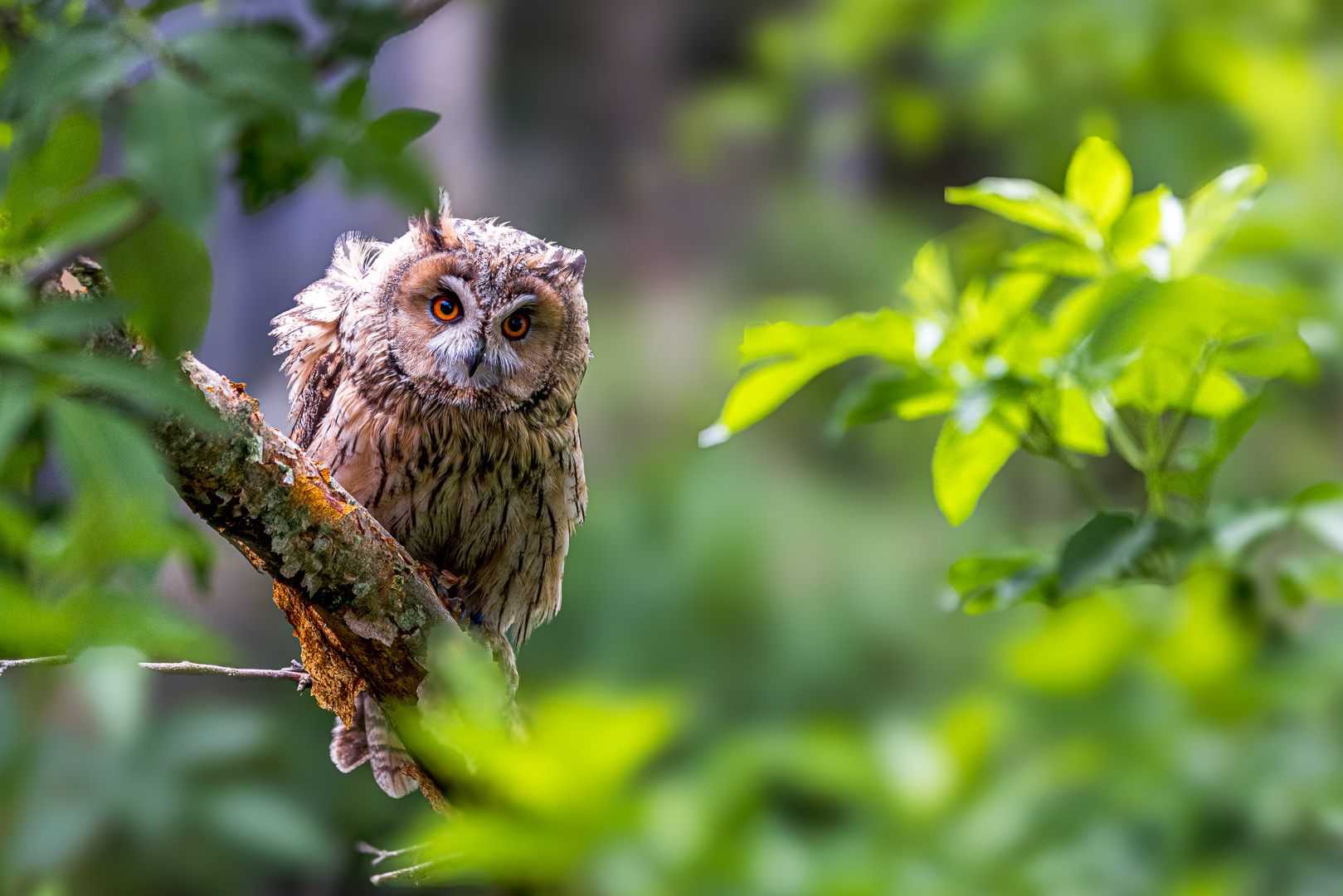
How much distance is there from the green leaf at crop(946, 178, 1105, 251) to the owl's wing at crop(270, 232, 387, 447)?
0.78m

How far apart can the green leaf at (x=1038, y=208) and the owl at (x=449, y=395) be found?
0.64 metres

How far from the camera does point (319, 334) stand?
4.25 feet

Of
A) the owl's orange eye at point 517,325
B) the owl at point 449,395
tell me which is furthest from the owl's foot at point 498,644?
the owl's orange eye at point 517,325

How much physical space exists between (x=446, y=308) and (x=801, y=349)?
0.62m

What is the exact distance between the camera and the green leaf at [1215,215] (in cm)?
76

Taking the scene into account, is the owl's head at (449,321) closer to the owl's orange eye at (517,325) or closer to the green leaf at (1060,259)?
the owl's orange eye at (517,325)

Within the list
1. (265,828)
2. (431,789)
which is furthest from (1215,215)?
(265,828)

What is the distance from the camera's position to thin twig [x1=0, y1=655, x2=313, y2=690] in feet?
2.38

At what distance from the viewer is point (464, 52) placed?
3691mm

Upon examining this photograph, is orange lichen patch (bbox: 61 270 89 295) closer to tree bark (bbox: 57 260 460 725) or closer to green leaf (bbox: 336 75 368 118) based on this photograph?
tree bark (bbox: 57 260 460 725)

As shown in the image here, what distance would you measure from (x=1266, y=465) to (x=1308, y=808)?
1.60m

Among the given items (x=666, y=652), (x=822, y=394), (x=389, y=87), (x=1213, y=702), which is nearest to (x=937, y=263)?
(x=1213, y=702)

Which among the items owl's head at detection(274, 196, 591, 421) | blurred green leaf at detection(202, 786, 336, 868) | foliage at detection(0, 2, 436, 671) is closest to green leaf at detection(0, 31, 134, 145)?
foliage at detection(0, 2, 436, 671)

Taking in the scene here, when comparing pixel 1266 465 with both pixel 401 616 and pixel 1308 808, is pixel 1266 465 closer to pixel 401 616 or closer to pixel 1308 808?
pixel 1308 808
